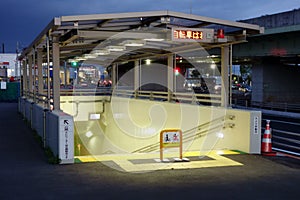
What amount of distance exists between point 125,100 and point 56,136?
13.8 meters

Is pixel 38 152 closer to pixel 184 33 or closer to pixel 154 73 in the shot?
pixel 184 33

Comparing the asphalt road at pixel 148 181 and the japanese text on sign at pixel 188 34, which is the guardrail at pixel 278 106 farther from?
the asphalt road at pixel 148 181

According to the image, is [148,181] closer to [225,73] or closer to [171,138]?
[171,138]

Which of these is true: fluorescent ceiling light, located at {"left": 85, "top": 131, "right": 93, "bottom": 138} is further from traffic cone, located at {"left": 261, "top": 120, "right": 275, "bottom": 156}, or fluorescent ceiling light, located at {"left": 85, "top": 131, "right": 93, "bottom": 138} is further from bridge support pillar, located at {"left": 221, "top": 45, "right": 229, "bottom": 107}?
traffic cone, located at {"left": 261, "top": 120, "right": 275, "bottom": 156}

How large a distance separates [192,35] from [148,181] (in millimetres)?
5769

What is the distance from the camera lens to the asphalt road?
7.06 meters

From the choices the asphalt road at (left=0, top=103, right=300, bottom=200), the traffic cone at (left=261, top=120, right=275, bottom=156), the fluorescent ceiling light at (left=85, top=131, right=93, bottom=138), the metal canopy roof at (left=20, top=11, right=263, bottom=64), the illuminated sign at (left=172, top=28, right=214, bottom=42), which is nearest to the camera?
the asphalt road at (left=0, top=103, right=300, bottom=200)

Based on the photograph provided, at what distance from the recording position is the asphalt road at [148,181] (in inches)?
278

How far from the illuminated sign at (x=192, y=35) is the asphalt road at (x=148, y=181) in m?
4.08

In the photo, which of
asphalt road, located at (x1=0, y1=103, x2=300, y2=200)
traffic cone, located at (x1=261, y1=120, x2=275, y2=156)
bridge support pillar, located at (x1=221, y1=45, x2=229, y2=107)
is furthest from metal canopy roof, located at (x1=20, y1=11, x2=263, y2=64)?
asphalt road, located at (x1=0, y1=103, x2=300, y2=200)

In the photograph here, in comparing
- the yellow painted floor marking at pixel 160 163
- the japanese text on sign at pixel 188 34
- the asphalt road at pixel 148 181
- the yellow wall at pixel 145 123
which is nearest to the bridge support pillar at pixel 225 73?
the yellow wall at pixel 145 123

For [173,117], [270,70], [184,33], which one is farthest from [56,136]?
[270,70]

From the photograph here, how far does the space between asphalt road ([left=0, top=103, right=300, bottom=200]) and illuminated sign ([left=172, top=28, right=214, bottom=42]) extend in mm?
4076

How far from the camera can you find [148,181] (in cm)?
798
